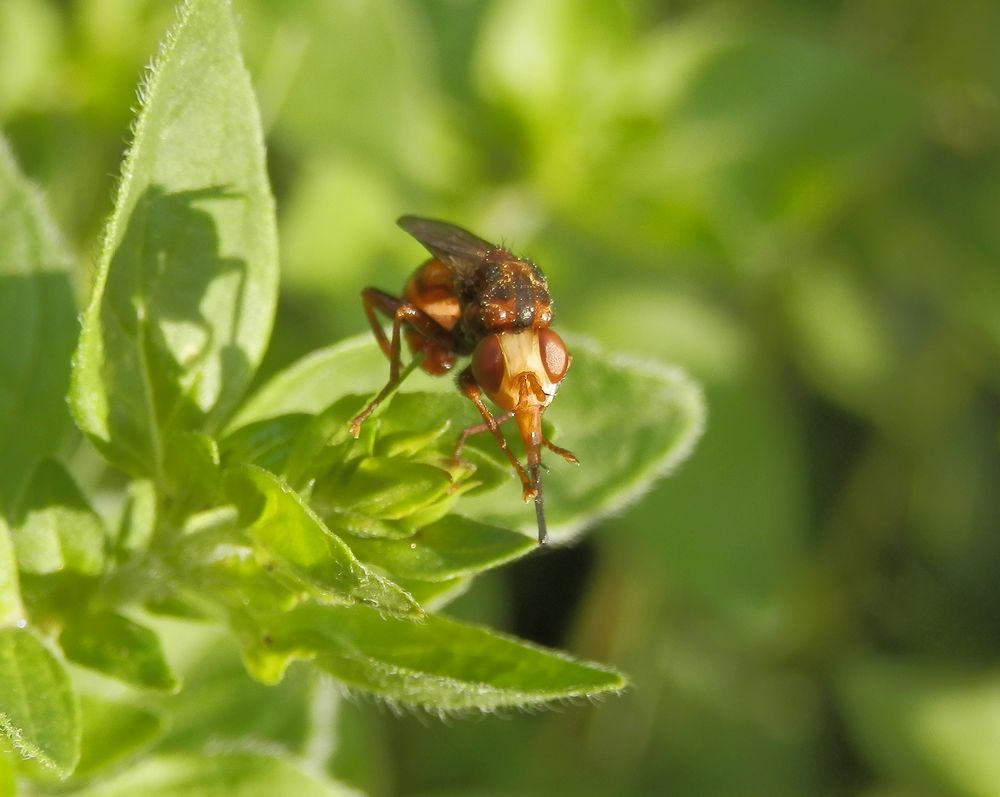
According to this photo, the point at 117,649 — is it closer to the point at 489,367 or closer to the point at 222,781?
the point at 222,781

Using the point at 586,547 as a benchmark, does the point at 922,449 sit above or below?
above

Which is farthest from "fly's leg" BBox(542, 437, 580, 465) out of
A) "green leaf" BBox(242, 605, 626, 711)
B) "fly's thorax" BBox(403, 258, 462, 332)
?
"fly's thorax" BBox(403, 258, 462, 332)

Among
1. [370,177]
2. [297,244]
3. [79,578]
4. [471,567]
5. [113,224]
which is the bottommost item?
[79,578]

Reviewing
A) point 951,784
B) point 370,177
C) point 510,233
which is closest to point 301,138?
point 370,177

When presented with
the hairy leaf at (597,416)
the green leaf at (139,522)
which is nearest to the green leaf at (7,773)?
the green leaf at (139,522)

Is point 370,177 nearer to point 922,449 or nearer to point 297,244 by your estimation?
point 297,244

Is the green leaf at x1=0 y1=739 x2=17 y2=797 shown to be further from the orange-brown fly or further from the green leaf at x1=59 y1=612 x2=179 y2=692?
the orange-brown fly

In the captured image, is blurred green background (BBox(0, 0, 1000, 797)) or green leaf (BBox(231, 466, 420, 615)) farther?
blurred green background (BBox(0, 0, 1000, 797))
